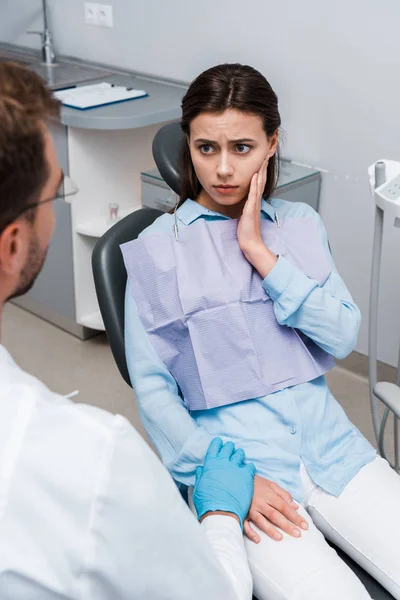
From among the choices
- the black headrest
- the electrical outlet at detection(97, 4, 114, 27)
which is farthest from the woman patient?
the electrical outlet at detection(97, 4, 114, 27)

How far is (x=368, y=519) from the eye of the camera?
1.33 m

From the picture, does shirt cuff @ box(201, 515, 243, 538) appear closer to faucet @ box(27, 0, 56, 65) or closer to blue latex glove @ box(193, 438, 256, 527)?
blue latex glove @ box(193, 438, 256, 527)

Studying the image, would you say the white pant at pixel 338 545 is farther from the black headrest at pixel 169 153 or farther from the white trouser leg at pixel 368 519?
the black headrest at pixel 169 153

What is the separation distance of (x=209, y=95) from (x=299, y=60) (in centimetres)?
106

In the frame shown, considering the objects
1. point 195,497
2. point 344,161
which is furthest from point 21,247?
point 344,161

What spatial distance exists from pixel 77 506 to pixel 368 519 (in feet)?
2.39

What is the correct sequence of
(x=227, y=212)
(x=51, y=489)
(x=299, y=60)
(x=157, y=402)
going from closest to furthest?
(x=51, y=489)
(x=157, y=402)
(x=227, y=212)
(x=299, y=60)

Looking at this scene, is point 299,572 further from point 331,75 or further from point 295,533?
point 331,75

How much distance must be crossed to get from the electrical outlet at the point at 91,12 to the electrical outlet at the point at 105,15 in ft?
0.05

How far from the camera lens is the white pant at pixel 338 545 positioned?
3.94 feet

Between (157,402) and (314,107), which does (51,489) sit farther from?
(314,107)

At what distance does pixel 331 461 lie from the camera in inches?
56.2

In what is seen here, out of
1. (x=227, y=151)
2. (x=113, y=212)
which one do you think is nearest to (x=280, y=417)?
(x=227, y=151)

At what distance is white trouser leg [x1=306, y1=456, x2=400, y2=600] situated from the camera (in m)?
1.29
